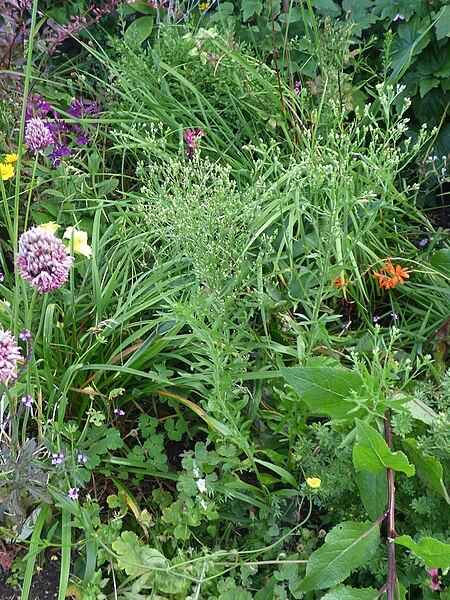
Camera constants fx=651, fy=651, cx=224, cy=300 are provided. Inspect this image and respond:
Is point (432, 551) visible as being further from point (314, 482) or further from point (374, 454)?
point (314, 482)

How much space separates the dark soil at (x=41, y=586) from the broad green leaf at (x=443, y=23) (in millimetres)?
2349

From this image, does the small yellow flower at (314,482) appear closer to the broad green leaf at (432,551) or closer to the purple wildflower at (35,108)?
the broad green leaf at (432,551)

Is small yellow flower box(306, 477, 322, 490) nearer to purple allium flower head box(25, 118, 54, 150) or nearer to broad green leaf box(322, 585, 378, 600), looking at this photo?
broad green leaf box(322, 585, 378, 600)

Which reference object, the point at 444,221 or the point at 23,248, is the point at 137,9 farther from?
the point at 23,248

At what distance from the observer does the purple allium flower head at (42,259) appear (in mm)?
1558

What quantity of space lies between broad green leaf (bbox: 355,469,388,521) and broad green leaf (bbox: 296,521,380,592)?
0.09 metres

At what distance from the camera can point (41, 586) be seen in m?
1.76

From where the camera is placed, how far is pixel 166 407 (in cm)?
215

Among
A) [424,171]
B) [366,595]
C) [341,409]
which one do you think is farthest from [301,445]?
[424,171]

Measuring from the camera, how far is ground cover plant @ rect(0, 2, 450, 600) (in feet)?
5.06

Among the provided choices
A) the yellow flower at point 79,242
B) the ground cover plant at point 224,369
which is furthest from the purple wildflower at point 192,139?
the yellow flower at point 79,242

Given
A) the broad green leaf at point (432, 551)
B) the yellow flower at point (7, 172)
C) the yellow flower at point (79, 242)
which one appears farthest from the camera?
the yellow flower at point (7, 172)

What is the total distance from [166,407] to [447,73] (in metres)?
1.82

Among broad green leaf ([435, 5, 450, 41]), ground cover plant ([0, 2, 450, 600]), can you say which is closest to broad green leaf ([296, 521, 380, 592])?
ground cover plant ([0, 2, 450, 600])
